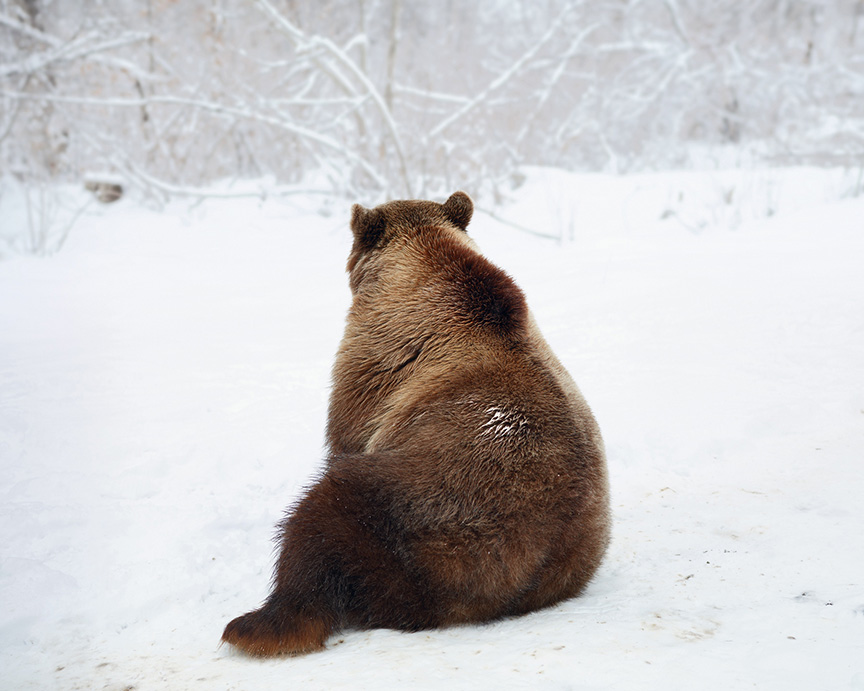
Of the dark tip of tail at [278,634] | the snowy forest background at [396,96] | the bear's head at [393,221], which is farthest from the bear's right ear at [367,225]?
the snowy forest background at [396,96]

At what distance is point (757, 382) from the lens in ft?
15.0

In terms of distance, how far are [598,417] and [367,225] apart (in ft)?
6.70

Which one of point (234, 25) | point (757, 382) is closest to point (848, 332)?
point (757, 382)

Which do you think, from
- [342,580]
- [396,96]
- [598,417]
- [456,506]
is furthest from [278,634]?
[396,96]

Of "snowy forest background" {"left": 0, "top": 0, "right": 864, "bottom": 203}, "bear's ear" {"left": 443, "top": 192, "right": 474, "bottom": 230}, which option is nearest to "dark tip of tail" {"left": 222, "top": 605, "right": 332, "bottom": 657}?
"bear's ear" {"left": 443, "top": 192, "right": 474, "bottom": 230}

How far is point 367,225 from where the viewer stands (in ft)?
10.6

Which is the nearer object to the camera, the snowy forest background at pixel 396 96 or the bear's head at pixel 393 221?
the bear's head at pixel 393 221

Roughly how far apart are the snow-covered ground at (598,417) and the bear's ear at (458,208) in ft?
5.13

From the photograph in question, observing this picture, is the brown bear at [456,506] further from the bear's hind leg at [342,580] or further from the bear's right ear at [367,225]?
the bear's right ear at [367,225]

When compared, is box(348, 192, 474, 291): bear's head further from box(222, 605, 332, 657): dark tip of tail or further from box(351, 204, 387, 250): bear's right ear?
box(222, 605, 332, 657): dark tip of tail

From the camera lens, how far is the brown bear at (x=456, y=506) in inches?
87.1

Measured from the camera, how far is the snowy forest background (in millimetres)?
10070

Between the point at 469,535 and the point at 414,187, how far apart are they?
7915 mm

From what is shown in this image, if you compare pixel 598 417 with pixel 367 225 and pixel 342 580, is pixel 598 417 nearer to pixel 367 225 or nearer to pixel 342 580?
pixel 367 225
